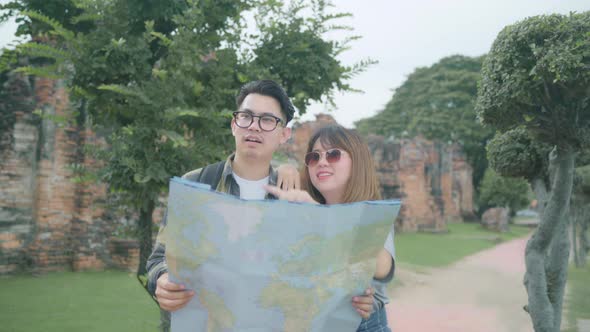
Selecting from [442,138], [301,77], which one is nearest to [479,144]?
[442,138]

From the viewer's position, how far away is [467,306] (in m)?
8.76

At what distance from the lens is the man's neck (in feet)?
7.00

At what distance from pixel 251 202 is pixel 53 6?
4.88 meters

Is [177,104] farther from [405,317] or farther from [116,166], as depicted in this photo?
[405,317]

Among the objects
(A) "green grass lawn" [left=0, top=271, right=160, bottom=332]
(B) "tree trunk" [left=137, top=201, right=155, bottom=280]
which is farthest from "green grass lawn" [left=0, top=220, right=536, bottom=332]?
(B) "tree trunk" [left=137, top=201, right=155, bottom=280]

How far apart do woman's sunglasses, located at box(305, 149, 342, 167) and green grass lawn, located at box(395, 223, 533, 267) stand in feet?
38.4

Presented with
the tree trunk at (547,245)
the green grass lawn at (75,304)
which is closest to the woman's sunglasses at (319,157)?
the tree trunk at (547,245)

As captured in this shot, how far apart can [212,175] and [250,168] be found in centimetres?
18

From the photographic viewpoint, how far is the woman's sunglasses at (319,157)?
78.7 inches

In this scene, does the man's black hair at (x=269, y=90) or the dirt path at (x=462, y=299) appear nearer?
the man's black hair at (x=269, y=90)

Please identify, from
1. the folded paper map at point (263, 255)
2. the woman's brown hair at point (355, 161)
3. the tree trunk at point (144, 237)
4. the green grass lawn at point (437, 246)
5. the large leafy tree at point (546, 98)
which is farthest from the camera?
the green grass lawn at point (437, 246)

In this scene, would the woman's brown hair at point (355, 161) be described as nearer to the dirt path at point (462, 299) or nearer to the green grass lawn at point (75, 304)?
the green grass lawn at point (75, 304)

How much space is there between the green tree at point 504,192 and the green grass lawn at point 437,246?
5286 millimetres

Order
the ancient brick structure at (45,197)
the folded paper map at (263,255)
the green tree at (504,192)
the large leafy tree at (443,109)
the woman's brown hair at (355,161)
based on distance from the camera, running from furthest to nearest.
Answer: the large leafy tree at (443,109), the green tree at (504,192), the ancient brick structure at (45,197), the woman's brown hair at (355,161), the folded paper map at (263,255)
